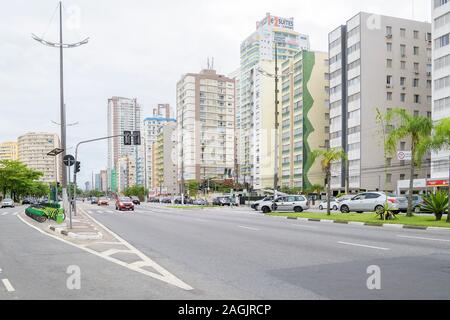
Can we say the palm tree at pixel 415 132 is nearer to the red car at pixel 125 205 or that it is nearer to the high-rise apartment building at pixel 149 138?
the red car at pixel 125 205

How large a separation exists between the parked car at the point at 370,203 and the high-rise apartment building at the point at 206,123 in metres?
111

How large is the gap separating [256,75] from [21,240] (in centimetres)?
11732

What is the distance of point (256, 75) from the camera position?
423ft

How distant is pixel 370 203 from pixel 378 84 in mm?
49177

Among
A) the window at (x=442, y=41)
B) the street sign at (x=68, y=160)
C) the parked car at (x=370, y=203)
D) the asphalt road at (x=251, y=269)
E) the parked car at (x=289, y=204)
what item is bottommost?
the parked car at (x=289, y=204)

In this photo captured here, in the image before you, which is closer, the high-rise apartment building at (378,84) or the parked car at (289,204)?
the parked car at (289,204)

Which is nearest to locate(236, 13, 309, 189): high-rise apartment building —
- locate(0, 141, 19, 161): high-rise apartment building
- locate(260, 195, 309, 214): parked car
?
locate(0, 141, 19, 161): high-rise apartment building

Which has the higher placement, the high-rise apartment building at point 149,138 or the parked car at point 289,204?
the high-rise apartment building at point 149,138

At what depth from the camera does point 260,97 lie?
127 metres

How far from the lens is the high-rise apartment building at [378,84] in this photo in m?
74.9

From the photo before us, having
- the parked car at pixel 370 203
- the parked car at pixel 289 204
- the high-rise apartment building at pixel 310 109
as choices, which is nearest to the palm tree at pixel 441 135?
the parked car at pixel 370 203

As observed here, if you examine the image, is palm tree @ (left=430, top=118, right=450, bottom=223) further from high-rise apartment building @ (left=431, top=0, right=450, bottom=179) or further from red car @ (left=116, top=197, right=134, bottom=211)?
high-rise apartment building @ (left=431, top=0, right=450, bottom=179)

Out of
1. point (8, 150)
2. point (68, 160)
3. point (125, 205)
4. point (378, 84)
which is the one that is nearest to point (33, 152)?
point (8, 150)
